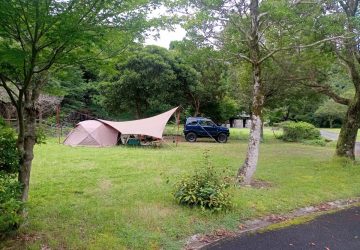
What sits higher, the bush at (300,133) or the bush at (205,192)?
the bush at (300,133)

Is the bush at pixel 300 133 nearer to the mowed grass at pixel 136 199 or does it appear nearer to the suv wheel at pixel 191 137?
the suv wheel at pixel 191 137

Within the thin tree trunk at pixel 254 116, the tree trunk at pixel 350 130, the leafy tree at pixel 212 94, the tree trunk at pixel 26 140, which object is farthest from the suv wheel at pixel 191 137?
the tree trunk at pixel 26 140

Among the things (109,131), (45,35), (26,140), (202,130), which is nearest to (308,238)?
(26,140)

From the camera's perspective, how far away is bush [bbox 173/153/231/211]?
5730 millimetres

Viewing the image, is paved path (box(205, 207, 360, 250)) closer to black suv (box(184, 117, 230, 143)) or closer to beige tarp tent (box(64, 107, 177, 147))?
beige tarp tent (box(64, 107, 177, 147))

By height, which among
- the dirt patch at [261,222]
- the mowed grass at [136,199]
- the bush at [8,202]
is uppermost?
the bush at [8,202]

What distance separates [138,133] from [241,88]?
22.6ft

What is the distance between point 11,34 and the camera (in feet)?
11.9

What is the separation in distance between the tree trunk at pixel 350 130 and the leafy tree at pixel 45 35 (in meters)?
8.67

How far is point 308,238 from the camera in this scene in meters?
4.96

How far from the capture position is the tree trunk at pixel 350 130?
1073 centimetres

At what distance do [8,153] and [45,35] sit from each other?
1552 millimetres

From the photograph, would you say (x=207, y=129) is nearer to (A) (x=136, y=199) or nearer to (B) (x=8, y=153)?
(A) (x=136, y=199)

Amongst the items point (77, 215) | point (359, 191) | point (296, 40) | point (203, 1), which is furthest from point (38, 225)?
point (296, 40)
